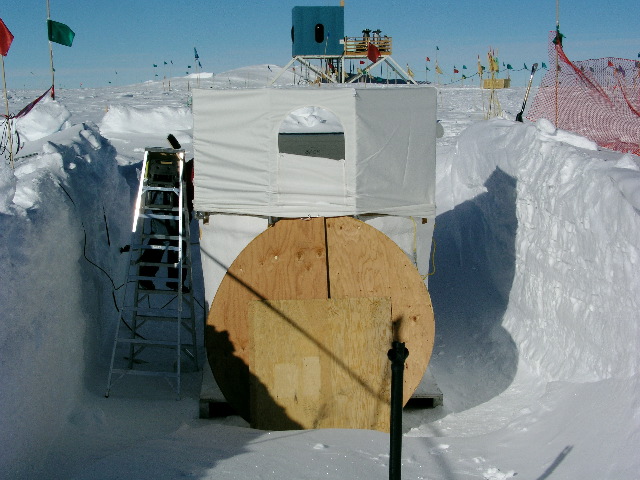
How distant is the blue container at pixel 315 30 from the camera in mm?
25234

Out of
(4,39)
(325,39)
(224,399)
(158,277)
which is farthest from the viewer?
(325,39)

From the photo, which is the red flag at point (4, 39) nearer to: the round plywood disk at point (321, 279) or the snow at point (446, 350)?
the snow at point (446, 350)

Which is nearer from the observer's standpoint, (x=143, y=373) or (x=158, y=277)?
(x=143, y=373)

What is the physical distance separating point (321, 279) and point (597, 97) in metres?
6.16

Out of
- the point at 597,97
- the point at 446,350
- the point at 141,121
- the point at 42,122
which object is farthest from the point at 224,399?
the point at 141,121

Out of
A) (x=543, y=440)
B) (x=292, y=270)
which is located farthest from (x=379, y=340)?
(x=543, y=440)

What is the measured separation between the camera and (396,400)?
341 centimetres

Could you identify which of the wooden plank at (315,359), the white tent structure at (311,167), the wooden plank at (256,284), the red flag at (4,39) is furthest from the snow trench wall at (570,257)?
the red flag at (4,39)

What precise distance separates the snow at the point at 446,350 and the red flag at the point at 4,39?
120 cm

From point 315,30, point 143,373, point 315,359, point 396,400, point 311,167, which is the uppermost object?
point 315,30

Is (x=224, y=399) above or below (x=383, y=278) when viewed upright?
below

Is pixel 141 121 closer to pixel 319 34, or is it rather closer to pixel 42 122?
pixel 42 122

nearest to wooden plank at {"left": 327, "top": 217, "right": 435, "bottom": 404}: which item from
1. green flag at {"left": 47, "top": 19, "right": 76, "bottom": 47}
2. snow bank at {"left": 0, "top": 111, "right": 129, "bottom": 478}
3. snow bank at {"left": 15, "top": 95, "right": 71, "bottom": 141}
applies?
snow bank at {"left": 0, "top": 111, "right": 129, "bottom": 478}

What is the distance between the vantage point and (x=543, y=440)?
547 cm
